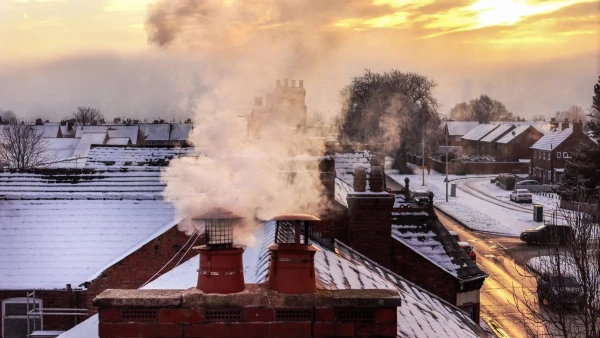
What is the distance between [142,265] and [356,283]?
6124 mm

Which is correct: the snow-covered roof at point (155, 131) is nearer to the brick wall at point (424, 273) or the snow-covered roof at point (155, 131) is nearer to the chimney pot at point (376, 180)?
the brick wall at point (424, 273)

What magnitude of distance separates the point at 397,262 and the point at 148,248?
201 inches

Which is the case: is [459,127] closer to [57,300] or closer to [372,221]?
[57,300]

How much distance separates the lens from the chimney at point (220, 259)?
4.79 metres

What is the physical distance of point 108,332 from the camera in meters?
4.54

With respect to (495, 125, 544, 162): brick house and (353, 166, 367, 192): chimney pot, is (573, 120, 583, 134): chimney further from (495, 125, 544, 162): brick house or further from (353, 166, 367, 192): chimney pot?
(353, 166, 367, 192): chimney pot

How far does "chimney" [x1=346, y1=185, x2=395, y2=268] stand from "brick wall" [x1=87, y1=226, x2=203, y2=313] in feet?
11.5

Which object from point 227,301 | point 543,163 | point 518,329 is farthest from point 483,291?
point 543,163

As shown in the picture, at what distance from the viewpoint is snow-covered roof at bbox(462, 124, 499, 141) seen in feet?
293

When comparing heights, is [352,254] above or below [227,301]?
below

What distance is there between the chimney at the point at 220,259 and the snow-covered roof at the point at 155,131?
73204 millimetres

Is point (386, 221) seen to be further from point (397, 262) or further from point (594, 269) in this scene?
point (594, 269)

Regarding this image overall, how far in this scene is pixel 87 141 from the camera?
6950 centimetres

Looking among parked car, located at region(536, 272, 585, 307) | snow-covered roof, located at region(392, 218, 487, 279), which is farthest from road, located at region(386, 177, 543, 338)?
snow-covered roof, located at region(392, 218, 487, 279)
